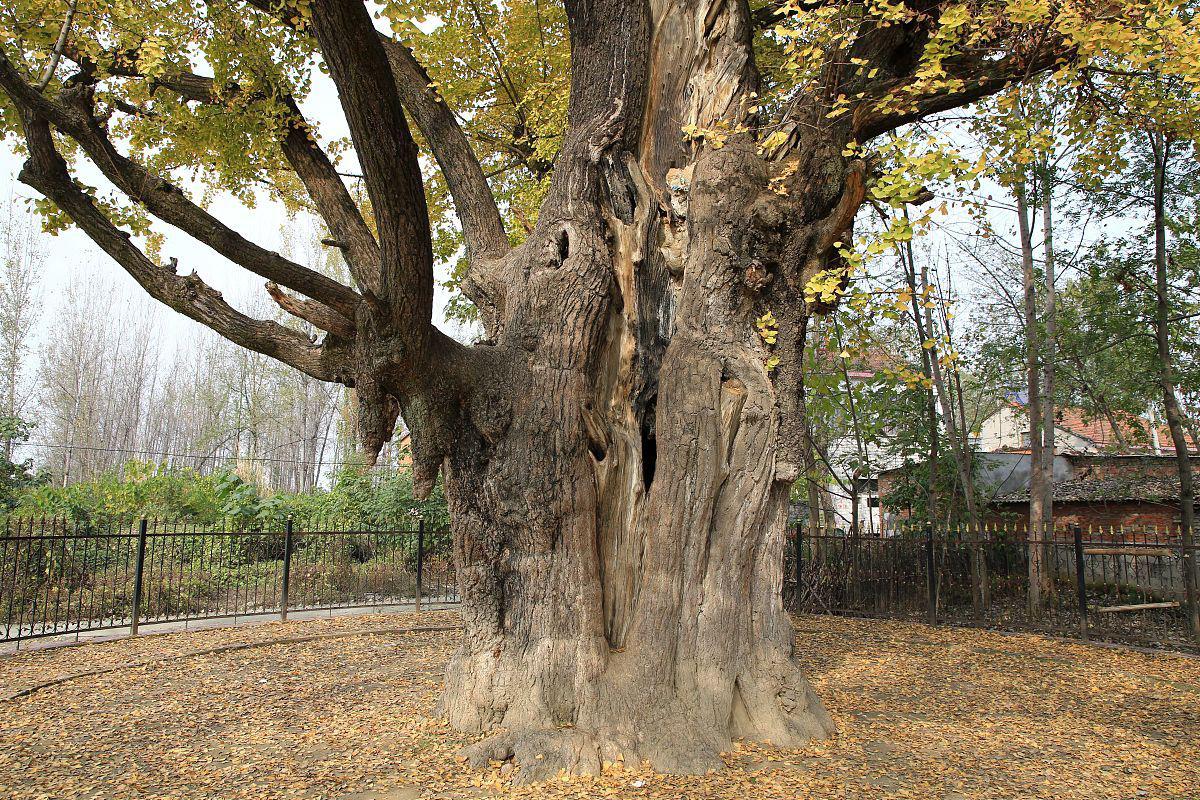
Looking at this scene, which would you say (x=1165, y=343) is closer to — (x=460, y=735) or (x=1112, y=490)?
(x=1112, y=490)

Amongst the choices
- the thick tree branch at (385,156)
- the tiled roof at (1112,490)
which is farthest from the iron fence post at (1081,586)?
the thick tree branch at (385,156)

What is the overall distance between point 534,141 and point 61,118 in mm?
7208

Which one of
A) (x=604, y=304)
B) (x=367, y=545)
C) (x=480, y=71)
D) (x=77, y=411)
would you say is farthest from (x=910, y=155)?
(x=77, y=411)

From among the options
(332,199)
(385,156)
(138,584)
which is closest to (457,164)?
(332,199)

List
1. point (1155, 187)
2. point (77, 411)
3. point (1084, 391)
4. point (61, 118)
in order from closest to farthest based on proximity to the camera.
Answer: point (61, 118) < point (1155, 187) < point (1084, 391) < point (77, 411)

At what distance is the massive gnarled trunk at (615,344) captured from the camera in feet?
15.6

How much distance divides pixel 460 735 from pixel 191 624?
23.9ft

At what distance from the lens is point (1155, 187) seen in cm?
1102

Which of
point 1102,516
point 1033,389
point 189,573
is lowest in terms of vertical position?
point 189,573

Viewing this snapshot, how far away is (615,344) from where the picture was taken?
597cm

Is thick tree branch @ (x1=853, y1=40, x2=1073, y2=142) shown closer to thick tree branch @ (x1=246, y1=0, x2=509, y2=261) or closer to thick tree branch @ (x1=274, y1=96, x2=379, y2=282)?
thick tree branch @ (x1=246, y1=0, x2=509, y2=261)

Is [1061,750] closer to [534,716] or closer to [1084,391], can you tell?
[534,716]

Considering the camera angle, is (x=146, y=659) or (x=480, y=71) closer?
(x=146, y=659)

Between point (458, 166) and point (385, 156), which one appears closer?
point (385, 156)
